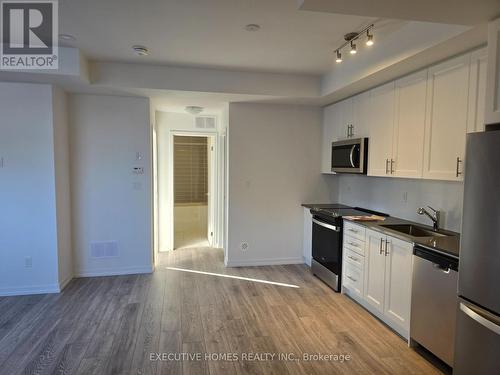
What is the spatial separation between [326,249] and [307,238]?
70cm

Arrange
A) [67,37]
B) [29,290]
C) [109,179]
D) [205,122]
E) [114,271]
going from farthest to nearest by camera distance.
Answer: [205,122]
[114,271]
[109,179]
[29,290]
[67,37]

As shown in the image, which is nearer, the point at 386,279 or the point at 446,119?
the point at 446,119

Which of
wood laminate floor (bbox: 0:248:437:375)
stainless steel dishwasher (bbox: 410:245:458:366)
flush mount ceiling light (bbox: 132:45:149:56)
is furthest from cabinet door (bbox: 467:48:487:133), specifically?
flush mount ceiling light (bbox: 132:45:149:56)

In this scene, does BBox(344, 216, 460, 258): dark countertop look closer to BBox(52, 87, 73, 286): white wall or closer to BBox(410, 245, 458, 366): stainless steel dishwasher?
BBox(410, 245, 458, 366): stainless steel dishwasher

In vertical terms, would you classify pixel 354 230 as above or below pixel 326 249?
above

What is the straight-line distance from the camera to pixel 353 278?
135 inches

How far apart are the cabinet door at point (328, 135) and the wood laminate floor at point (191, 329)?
1.68 m

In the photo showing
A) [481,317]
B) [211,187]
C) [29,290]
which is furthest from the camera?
[211,187]

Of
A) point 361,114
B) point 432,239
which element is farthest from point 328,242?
point 361,114

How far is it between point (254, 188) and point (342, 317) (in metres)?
2.09

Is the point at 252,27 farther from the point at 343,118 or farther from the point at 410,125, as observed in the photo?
the point at 343,118

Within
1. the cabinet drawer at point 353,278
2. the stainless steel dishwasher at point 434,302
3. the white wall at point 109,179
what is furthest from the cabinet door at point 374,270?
the white wall at point 109,179

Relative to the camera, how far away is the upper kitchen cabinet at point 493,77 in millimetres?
1866

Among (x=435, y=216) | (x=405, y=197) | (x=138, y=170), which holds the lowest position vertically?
(x=435, y=216)
